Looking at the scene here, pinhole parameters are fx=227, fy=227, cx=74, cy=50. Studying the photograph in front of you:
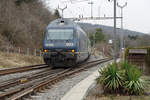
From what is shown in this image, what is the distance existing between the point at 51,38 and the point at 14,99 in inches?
436

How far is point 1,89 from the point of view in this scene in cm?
920

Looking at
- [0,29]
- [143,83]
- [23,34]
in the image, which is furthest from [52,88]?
[23,34]

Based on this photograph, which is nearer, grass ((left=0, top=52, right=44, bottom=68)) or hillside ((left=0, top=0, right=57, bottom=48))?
grass ((left=0, top=52, right=44, bottom=68))

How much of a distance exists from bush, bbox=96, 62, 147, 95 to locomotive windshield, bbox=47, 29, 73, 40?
31.2 feet

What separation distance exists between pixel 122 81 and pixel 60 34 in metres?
10.4

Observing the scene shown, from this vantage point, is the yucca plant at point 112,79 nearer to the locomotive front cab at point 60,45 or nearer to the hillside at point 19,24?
the locomotive front cab at point 60,45

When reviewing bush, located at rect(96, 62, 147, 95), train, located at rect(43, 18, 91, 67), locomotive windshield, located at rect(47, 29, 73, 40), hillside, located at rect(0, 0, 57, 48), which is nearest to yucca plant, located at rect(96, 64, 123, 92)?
bush, located at rect(96, 62, 147, 95)

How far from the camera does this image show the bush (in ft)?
26.2

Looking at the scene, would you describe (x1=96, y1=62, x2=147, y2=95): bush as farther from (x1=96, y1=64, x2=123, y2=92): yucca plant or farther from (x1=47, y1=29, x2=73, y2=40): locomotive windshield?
(x1=47, y1=29, x2=73, y2=40): locomotive windshield

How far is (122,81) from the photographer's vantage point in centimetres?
823

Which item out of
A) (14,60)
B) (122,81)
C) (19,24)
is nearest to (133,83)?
(122,81)

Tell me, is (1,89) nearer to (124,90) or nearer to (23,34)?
(124,90)

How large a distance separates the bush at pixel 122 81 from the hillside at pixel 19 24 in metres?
23.5

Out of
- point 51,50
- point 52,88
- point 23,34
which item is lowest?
point 52,88
